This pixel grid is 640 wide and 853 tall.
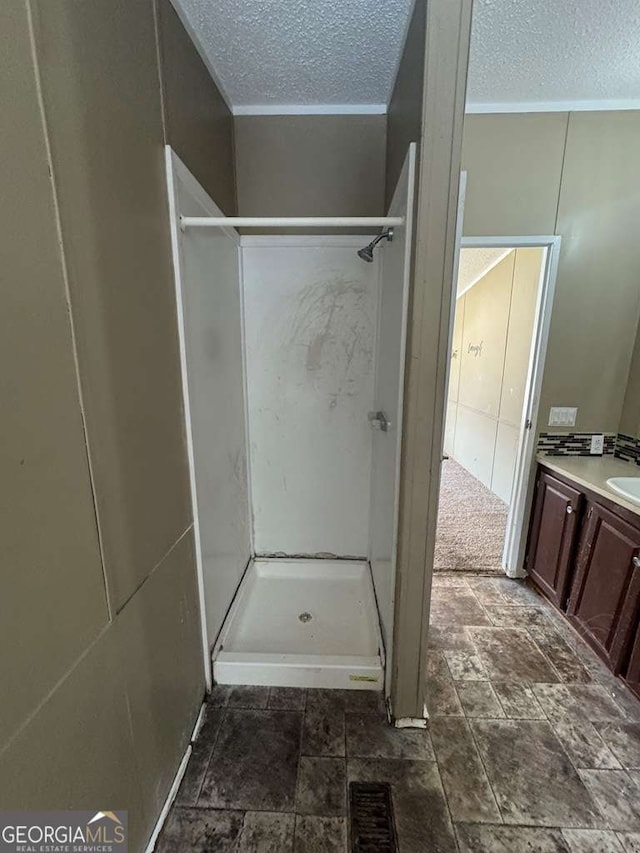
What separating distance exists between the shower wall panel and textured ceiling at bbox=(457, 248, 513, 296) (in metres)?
1.93

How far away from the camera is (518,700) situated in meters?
1.56

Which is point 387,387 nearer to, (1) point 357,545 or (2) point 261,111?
(1) point 357,545

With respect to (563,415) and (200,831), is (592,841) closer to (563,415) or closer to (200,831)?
(200,831)

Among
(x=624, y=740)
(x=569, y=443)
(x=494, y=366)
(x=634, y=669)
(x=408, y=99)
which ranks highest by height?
(x=408, y=99)

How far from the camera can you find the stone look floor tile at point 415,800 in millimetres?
1098

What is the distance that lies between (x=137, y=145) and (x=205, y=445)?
102 centimetres

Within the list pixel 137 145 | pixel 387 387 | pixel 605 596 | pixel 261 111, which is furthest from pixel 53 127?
pixel 605 596

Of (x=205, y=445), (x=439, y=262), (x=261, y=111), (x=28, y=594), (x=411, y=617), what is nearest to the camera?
(x=28, y=594)

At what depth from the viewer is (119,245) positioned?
0.94 meters

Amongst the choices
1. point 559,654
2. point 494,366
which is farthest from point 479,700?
point 494,366

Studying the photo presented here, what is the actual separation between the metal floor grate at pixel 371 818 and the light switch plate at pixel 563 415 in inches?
79.4

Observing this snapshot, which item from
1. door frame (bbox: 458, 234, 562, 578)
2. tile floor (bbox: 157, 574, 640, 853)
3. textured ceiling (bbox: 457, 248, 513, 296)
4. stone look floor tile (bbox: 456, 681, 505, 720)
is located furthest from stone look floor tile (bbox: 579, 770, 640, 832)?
textured ceiling (bbox: 457, 248, 513, 296)

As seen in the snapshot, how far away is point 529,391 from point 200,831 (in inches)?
98.1

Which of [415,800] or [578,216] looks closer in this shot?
[415,800]
